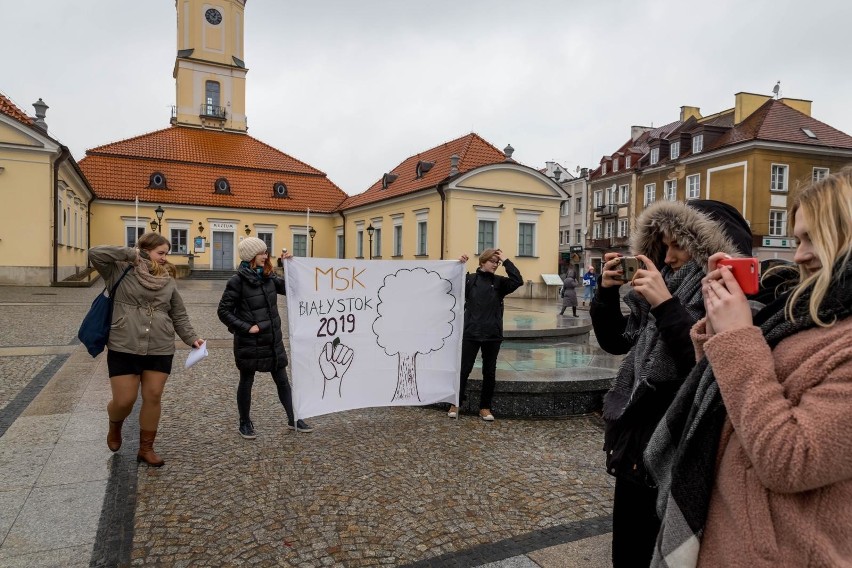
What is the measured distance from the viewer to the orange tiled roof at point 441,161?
28.5m

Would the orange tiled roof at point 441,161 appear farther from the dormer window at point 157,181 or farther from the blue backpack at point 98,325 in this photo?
the blue backpack at point 98,325

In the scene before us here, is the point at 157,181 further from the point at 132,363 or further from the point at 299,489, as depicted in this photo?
the point at 299,489

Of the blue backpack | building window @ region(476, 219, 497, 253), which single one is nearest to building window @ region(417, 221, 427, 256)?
building window @ region(476, 219, 497, 253)

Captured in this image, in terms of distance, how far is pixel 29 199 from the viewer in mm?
22203

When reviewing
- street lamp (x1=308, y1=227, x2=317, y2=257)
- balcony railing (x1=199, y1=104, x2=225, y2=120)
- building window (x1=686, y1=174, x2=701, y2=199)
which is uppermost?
balcony railing (x1=199, y1=104, x2=225, y2=120)

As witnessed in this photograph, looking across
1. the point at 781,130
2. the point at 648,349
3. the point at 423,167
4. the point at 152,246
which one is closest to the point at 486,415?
the point at 152,246

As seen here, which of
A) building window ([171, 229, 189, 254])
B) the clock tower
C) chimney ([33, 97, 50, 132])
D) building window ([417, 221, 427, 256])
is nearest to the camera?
chimney ([33, 97, 50, 132])

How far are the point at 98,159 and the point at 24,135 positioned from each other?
1299 centimetres

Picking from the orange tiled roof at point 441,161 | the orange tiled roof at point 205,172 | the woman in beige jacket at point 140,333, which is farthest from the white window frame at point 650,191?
the woman in beige jacket at point 140,333

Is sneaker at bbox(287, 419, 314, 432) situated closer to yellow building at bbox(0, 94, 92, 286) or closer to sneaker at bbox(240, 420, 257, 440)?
sneaker at bbox(240, 420, 257, 440)

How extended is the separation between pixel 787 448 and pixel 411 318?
4.60 metres

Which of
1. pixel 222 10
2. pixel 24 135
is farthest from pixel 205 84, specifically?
pixel 24 135

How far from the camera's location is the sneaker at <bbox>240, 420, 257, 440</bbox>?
509 centimetres

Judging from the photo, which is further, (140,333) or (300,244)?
(300,244)
